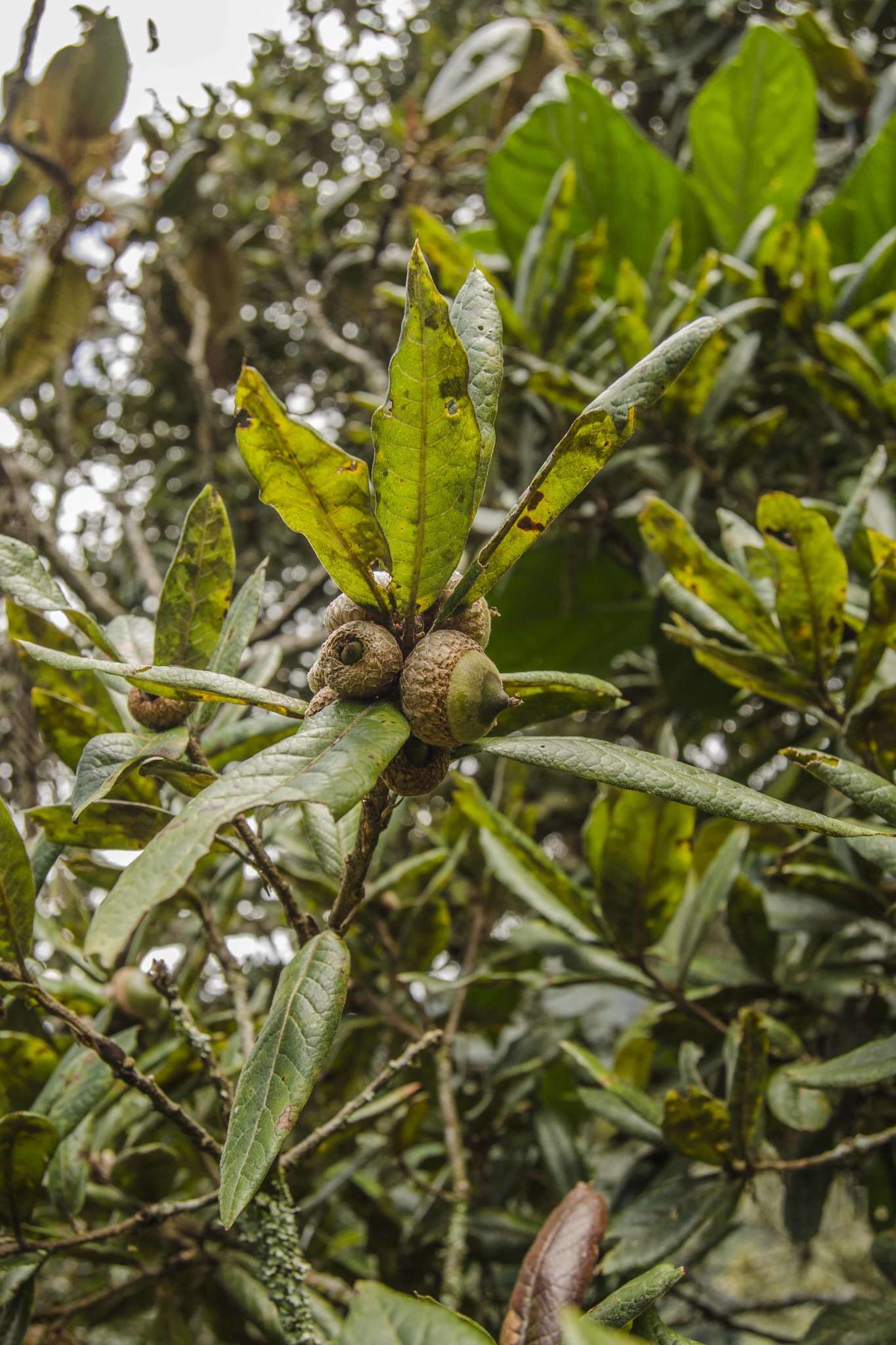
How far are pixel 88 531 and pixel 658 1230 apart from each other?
2326 mm

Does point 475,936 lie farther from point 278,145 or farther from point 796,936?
point 278,145

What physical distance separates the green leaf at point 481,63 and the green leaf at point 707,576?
1447 mm

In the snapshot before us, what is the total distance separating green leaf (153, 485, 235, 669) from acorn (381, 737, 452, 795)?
19cm

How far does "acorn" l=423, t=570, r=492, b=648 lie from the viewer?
570mm

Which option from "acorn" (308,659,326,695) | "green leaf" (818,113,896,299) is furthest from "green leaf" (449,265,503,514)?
"green leaf" (818,113,896,299)

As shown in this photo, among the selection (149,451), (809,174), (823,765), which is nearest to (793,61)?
(809,174)

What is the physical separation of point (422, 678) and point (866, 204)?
1357 millimetres

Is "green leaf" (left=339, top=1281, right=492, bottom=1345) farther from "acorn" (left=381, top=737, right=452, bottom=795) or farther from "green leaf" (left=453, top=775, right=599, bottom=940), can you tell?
"green leaf" (left=453, top=775, right=599, bottom=940)

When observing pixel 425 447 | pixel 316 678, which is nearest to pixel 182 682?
pixel 316 678

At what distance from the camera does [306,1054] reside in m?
0.51

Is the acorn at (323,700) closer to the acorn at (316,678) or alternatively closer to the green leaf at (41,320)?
the acorn at (316,678)

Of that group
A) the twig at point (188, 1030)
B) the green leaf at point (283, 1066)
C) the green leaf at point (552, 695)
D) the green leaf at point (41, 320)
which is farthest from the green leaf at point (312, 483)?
the green leaf at point (41, 320)

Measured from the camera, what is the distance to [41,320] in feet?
5.78

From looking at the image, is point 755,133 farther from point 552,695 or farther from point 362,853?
point 362,853
